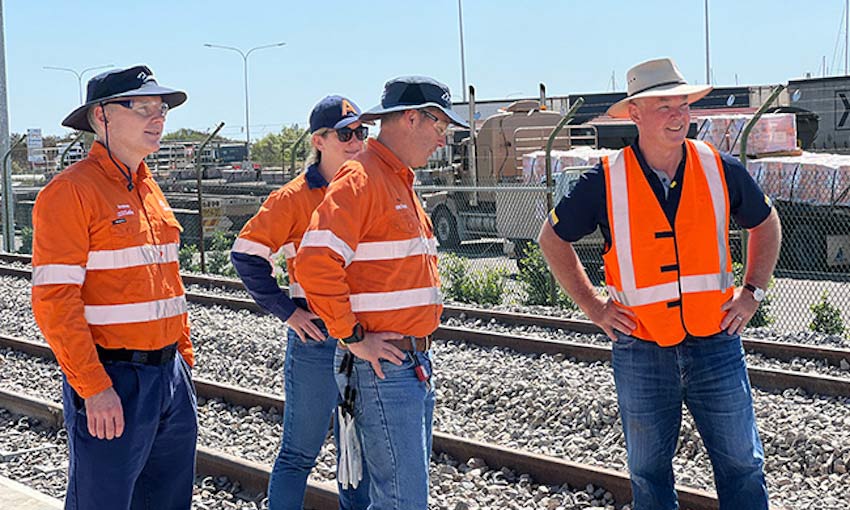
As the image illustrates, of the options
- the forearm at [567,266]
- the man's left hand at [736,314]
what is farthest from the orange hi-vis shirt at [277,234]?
the man's left hand at [736,314]

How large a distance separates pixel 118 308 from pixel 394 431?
3.91 feet

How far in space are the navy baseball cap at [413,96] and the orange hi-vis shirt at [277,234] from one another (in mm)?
921

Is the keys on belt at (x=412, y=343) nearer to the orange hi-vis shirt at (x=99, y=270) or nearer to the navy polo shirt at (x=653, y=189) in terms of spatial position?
the navy polo shirt at (x=653, y=189)

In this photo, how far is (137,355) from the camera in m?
4.30

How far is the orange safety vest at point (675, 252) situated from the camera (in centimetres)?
441

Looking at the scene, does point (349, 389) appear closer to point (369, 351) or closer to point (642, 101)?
point (369, 351)

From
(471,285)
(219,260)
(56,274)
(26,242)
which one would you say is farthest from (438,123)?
(26,242)

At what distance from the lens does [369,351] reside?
411cm

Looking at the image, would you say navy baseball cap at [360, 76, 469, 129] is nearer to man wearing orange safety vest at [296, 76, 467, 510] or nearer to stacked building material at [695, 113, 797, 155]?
man wearing orange safety vest at [296, 76, 467, 510]

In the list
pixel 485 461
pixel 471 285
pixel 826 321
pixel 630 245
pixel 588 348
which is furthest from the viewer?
pixel 471 285

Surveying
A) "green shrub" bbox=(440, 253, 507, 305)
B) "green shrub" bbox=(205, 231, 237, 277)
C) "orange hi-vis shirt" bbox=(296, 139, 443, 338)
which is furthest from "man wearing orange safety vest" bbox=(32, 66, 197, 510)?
"green shrub" bbox=(205, 231, 237, 277)

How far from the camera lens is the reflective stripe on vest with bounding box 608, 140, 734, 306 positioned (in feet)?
14.5

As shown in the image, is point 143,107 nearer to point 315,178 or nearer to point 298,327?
point 315,178

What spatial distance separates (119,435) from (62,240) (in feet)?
2.55
